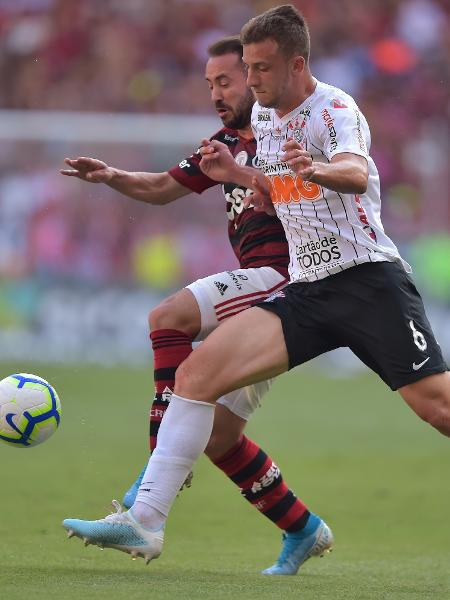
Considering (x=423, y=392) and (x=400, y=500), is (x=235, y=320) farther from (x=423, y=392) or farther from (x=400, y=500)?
(x=400, y=500)

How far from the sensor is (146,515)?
18.4ft

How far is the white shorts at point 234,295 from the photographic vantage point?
641 cm

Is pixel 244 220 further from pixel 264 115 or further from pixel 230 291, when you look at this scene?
pixel 264 115

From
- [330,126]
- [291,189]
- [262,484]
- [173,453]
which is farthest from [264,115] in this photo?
[262,484]

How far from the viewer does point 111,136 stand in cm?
1697

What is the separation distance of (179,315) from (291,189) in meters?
0.93


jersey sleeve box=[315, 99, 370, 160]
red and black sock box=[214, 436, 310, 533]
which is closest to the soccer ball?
red and black sock box=[214, 436, 310, 533]

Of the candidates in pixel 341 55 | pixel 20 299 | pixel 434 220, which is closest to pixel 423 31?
pixel 341 55

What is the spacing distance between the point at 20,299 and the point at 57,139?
7.56 ft

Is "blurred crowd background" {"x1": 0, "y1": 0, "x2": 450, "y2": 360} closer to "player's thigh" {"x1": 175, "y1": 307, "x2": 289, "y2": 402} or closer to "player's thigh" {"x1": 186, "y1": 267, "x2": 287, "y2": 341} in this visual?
"player's thigh" {"x1": 186, "y1": 267, "x2": 287, "y2": 341}

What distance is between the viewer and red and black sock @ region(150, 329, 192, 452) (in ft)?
20.7

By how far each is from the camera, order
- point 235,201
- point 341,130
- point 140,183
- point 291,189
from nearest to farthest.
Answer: point 341,130 < point 291,189 < point 235,201 < point 140,183

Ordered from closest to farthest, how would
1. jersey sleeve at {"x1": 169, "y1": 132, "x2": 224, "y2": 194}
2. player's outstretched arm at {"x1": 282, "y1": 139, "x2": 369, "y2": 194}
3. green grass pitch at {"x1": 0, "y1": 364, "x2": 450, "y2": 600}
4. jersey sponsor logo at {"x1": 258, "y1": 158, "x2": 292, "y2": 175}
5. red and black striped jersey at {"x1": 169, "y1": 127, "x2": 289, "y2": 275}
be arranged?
player's outstretched arm at {"x1": 282, "y1": 139, "x2": 369, "y2": 194}
green grass pitch at {"x1": 0, "y1": 364, "x2": 450, "y2": 600}
jersey sponsor logo at {"x1": 258, "y1": 158, "x2": 292, "y2": 175}
red and black striped jersey at {"x1": 169, "y1": 127, "x2": 289, "y2": 275}
jersey sleeve at {"x1": 169, "y1": 132, "x2": 224, "y2": 194}

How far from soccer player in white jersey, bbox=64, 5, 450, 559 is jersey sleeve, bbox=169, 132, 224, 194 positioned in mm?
1010
